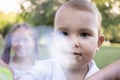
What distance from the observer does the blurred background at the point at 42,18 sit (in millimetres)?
722

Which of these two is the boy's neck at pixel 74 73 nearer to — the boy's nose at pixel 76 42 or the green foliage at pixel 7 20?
the boy's nose at pixel 76 42

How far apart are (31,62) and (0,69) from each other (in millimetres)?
124

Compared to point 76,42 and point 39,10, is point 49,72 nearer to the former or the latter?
point 76,42

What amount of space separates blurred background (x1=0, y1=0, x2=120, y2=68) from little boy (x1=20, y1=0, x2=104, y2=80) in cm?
11

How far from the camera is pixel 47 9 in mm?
713

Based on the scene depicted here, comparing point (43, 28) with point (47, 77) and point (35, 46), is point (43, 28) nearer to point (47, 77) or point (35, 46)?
point (35, 46)

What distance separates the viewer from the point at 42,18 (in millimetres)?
726

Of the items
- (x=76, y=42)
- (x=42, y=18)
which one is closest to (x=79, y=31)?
(x=76, y=42)

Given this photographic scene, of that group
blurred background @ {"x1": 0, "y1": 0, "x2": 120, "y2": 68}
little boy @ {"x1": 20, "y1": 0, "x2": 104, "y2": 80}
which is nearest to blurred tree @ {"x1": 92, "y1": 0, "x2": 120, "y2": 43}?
blurred background @ {"x1": 0, "y1": 0, "x2": 120, "y2": 68}

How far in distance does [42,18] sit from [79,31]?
7.1 inches

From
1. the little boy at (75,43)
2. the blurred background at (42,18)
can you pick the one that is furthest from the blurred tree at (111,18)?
the little boy at (75,43)

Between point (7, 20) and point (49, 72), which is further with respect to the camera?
point (7, 20)

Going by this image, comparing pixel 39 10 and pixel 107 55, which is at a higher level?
pixel 39 10

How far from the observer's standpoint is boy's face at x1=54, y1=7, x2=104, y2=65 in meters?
0.57
